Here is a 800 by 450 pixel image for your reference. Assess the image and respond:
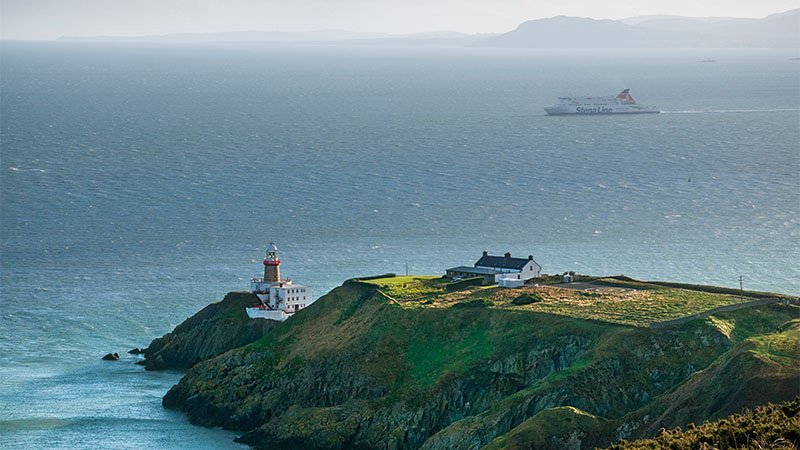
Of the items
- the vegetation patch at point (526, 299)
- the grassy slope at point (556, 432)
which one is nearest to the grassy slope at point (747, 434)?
the grassy slope at point (556, 432)

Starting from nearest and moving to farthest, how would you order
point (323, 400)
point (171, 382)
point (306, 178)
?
point (323, 400) < point (171, 382) < point (306, 178)

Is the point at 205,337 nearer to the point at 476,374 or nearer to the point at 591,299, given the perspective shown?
the point at 476,374

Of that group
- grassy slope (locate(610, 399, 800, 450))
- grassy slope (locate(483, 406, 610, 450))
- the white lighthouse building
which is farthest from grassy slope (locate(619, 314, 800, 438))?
the white lighthouse building

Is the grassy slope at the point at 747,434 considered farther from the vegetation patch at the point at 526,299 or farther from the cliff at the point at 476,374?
the vegetation patch at the point at 526,299

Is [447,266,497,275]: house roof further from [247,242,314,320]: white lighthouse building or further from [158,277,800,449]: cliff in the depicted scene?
[247,242,314,320]: white lighthouse building

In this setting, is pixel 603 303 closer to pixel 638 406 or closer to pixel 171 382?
pixel 638 406

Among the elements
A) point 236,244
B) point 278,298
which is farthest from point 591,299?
point 236,244

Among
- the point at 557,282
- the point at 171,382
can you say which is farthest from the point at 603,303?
the point at 171,382
